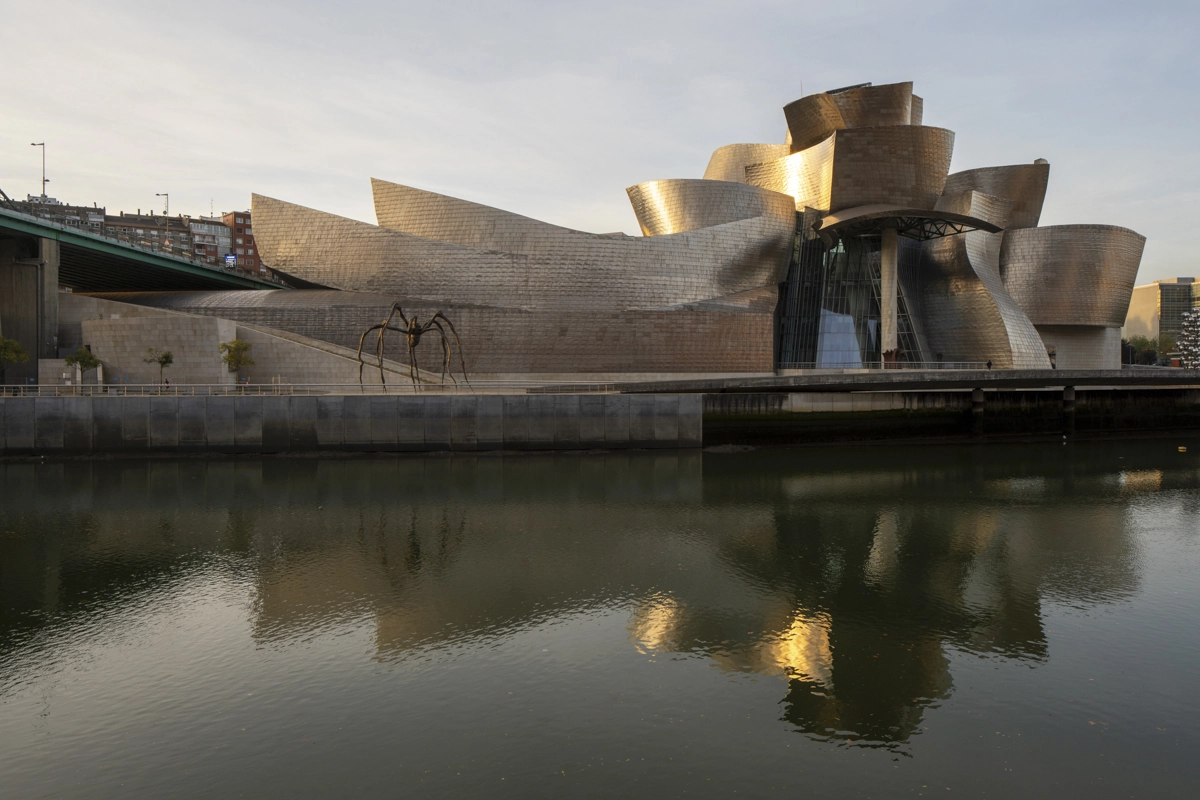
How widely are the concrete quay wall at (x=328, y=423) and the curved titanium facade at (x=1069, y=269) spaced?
27.7 m

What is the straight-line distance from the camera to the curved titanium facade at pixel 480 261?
3206cm

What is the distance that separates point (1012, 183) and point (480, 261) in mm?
27725

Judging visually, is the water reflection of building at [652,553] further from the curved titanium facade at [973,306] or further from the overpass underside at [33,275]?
the curved titanium facade at [973,306]

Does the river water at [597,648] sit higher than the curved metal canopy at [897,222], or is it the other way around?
the curved metal canopy at [897,222]

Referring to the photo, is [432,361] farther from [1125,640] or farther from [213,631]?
[1125,640]

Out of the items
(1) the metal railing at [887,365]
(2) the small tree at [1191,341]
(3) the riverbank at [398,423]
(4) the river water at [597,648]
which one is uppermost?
(2) the small tree at [1191,341]

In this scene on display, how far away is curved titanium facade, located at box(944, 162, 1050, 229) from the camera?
130ft

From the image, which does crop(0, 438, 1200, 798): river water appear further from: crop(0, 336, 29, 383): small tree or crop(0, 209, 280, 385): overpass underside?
crop(0, 209, 280, 385): overpass underside

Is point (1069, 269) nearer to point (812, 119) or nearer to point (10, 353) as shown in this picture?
point (812, 119)

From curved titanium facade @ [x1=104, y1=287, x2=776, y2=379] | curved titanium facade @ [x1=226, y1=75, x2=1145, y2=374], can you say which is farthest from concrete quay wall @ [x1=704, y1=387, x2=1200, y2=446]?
curved titanium facade @ [x1=104, y1=287, x2=776, y2=379]

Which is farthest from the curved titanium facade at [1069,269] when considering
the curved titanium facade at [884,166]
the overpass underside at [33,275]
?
the overpass underside at [33,275]

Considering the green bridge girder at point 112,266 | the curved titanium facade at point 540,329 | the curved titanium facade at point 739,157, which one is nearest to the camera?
the green bridge girder at point 112,266

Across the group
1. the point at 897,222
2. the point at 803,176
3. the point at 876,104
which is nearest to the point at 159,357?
A: the point at 803,176

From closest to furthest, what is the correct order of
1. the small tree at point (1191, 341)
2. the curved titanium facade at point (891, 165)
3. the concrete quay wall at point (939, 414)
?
the concrete quay wall at point (939, 414) < the curved titanium facade at point (891, 165) < the small tree at point (1191, 341)
